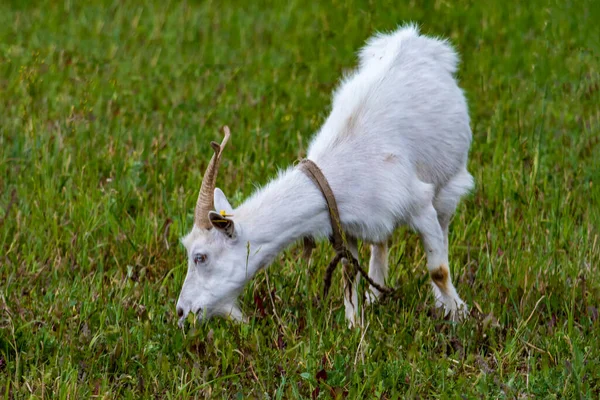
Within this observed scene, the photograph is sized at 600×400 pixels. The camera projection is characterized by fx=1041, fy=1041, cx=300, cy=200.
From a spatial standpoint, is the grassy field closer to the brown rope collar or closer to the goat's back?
the brown rope collar

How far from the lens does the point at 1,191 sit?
7.21 m

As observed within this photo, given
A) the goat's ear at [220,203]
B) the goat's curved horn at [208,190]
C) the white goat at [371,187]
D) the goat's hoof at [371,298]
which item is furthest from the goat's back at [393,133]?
the goat's curved horn at [208,190]

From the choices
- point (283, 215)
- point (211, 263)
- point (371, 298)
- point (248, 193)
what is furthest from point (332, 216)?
point (248, 193)

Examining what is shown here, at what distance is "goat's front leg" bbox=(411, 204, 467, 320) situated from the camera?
560 cm

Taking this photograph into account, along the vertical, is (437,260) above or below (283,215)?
below

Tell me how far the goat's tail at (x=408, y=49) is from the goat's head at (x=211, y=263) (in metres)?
1.41

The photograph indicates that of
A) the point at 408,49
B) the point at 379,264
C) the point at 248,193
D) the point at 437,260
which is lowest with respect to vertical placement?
the point at 248,193

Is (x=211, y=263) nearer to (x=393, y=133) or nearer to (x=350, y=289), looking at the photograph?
(x=350, y=289)

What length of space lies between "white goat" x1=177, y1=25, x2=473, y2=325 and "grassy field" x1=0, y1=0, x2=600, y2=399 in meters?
0.24

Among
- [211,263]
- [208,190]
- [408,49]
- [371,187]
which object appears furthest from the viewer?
[408,49]

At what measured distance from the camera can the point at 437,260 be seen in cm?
570

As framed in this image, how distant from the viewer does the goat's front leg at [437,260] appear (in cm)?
560

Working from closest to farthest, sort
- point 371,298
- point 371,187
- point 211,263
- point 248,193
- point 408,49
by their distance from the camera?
point 211,263, point 371,187, point 371,298, point 408,49, point 248,193

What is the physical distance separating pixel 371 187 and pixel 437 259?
63 centimetres
